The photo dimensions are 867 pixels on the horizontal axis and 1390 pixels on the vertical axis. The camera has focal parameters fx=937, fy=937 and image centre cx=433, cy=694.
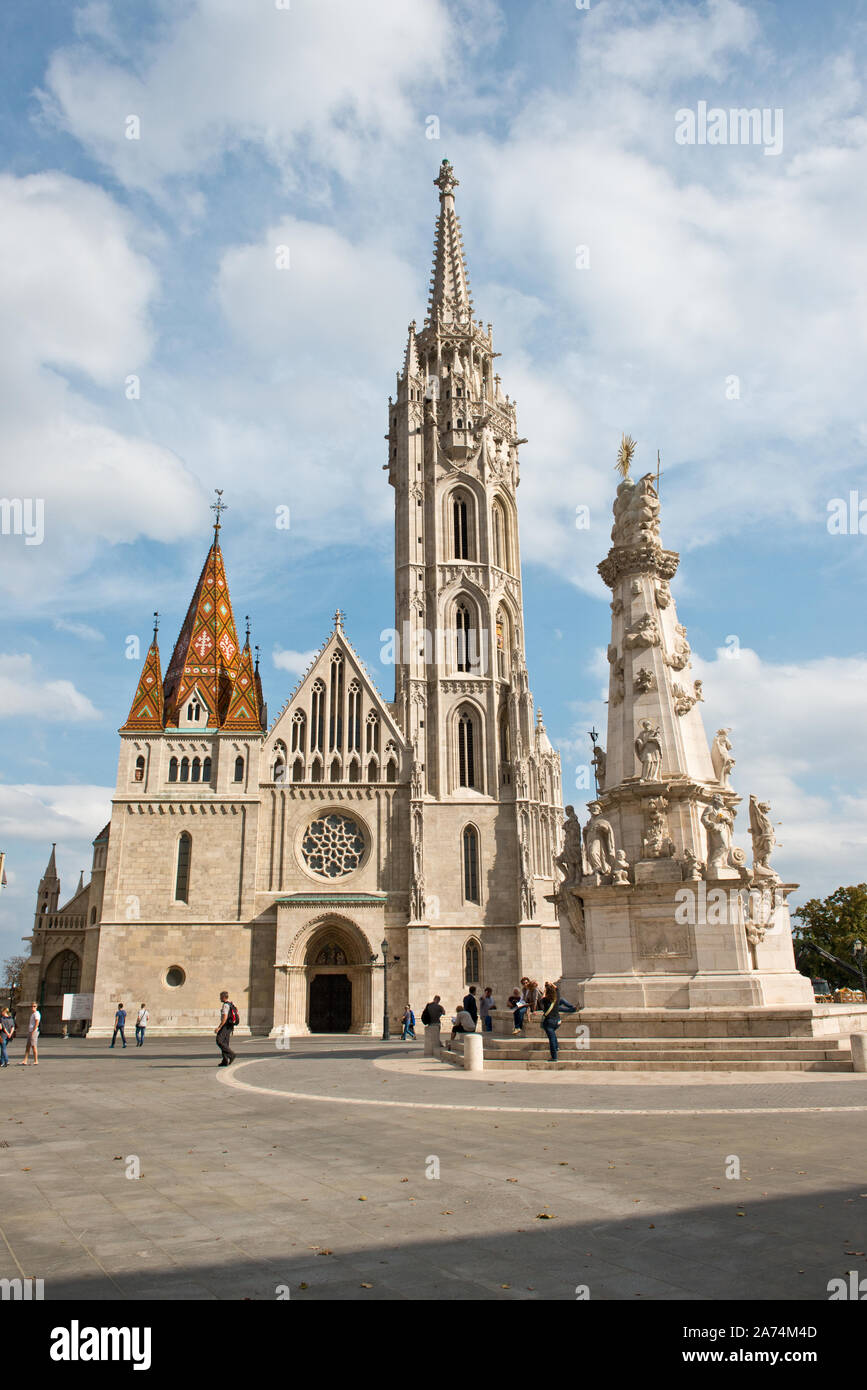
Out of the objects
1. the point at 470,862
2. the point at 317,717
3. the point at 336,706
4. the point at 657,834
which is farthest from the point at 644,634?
the point at 317,717

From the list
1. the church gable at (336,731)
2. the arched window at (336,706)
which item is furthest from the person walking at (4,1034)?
the arched window at (336,706)

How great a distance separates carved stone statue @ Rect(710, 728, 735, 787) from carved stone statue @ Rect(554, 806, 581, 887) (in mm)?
3223

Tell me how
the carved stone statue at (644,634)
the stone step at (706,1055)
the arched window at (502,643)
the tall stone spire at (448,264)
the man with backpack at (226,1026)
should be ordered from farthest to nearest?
the tall stone spire at (448,264) → the arched window at (502,643) → the carved stone statue at (644,634) → the man with backpack at (226,1026) → the stone step at (706,1055)

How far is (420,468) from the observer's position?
161 ft

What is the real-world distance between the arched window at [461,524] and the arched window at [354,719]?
9308 mm

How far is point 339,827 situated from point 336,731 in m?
4.45

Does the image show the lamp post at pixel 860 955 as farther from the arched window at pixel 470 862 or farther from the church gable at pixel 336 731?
the church gable at pixel 336 731

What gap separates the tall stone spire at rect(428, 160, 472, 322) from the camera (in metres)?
54.8

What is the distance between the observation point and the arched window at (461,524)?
48344 mm

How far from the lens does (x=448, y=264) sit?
5641 centimetres

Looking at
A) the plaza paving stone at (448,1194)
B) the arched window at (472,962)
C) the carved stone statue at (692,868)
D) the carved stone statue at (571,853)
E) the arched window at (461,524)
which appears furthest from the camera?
the arched window at (461,524)
